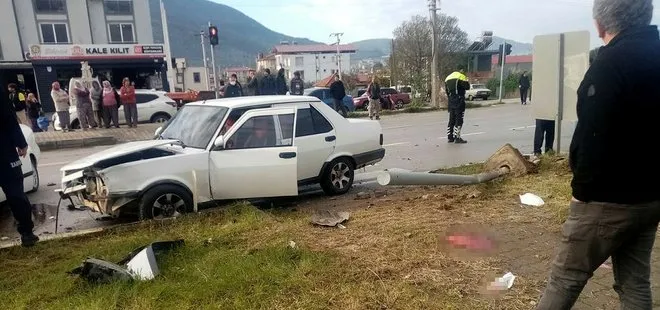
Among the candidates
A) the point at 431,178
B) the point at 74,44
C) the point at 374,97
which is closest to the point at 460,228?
the point at 431,178

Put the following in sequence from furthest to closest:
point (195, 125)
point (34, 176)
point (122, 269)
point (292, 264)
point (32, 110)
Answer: point (32, 110)
point (34, 176)
point (195, 125)
point (292, 264)
point (122, 269)

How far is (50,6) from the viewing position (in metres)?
44.7

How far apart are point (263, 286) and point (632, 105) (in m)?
2.51

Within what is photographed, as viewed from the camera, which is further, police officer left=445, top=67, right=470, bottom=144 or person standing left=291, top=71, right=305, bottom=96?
person standing left=291, top=71, right=305, bottom=96

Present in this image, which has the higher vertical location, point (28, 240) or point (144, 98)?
point (144, 98)

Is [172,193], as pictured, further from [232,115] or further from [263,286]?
[263,286]

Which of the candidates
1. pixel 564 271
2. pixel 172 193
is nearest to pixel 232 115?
pixel 172 193

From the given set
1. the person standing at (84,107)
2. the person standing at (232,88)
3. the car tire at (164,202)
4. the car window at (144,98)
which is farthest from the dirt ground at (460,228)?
the car window at (144,98)

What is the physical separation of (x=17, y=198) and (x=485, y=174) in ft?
19.0

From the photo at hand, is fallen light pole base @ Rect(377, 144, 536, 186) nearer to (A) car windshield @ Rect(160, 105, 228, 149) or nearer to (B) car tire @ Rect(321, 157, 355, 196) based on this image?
(B) car tire @ Rect(321, 157, 355, 196)

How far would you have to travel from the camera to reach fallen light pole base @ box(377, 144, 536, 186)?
573 cm

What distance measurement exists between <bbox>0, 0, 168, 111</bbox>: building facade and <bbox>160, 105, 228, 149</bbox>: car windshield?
35668mm

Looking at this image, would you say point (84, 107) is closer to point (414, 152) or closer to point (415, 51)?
point (414, 152)

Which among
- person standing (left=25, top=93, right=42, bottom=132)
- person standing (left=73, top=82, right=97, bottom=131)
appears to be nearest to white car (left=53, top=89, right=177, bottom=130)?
person standing (left=73, top=82, right=97, bottom=131)
